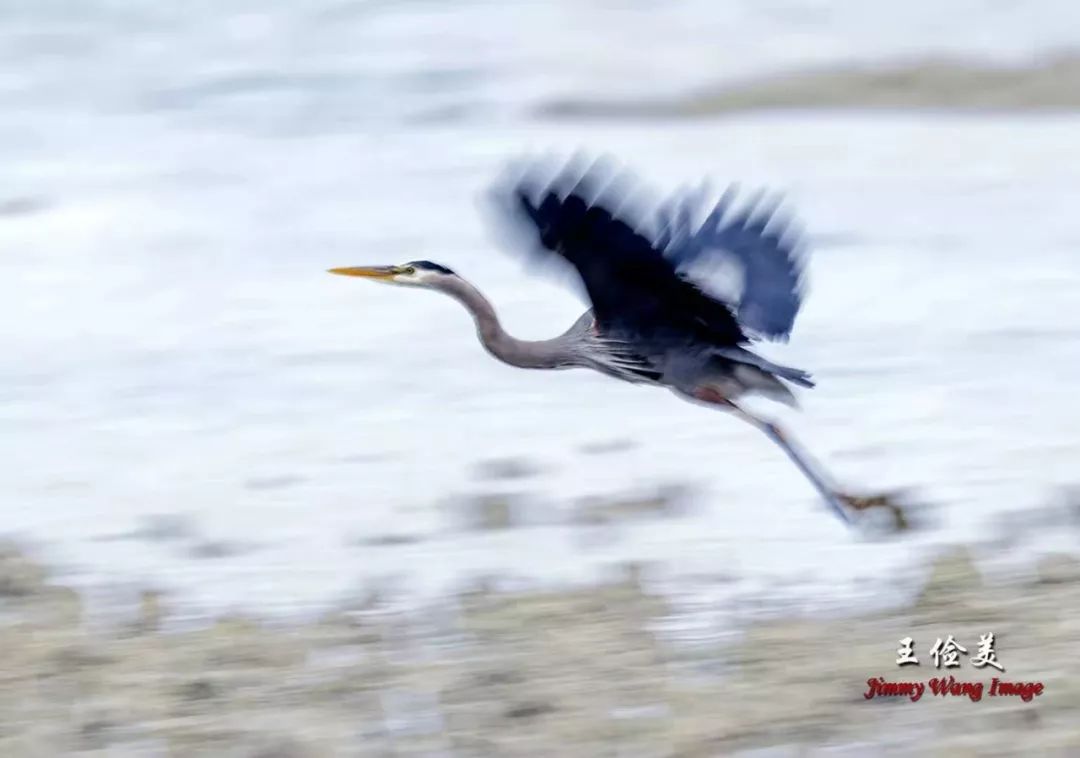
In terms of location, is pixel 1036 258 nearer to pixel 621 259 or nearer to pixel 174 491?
pixel 174 491

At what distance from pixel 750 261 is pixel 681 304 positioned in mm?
293

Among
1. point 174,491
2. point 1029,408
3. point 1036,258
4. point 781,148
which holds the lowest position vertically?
point 174,491

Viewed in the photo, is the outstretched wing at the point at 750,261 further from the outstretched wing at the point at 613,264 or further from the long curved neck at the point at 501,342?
the long curved neck at the point at 501,342

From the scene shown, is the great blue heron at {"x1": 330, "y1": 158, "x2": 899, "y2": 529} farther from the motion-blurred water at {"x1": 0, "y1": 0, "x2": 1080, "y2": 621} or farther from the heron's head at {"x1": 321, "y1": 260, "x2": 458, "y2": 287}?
the motion-blurred water at {"x1": 0, "y1": 0, "x2": 1080, "y2": 621}

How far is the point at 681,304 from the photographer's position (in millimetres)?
5668

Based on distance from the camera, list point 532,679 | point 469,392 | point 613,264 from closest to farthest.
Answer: point 532,679 → point 613,264 → point 469,392

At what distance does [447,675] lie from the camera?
5.30 m

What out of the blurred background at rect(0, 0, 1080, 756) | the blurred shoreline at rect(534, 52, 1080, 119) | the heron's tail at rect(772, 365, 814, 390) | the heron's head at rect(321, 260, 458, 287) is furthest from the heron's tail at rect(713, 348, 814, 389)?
the blurred shoreline at rect(534, 52, 1080, 119)

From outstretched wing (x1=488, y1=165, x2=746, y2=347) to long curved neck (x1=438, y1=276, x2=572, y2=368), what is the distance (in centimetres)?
21

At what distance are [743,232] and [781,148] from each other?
1035cm

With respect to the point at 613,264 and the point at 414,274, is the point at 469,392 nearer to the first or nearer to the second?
the point at 414,274

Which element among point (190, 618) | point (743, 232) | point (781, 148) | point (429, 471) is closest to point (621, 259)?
point (743, 232)

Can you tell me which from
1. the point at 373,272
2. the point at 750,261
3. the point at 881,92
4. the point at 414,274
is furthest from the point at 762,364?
the point at 881,92

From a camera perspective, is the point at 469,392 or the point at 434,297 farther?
the point at 434,297
